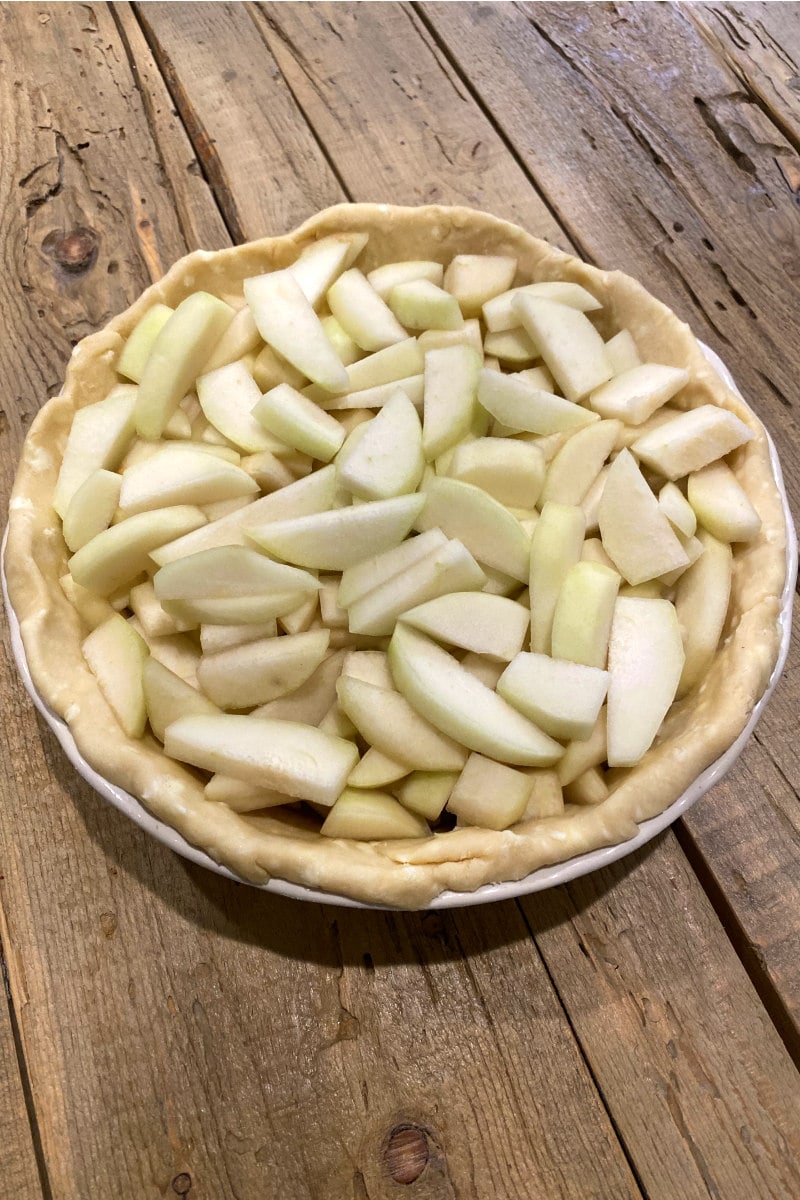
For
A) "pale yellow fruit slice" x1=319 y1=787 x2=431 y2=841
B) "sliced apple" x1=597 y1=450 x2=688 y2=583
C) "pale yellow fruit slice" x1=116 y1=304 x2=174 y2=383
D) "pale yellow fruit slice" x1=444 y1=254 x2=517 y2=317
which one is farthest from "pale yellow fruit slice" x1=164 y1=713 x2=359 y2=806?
"pale yellow fruit slice" x1=444 y1=254 x2=517 y2=317

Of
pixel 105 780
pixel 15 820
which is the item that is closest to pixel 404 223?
Result: pixel 105 780

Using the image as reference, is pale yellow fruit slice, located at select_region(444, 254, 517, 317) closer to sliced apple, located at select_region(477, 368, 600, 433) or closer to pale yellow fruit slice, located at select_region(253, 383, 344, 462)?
sliced apple, located at select_region(477, 368, 600, 433)

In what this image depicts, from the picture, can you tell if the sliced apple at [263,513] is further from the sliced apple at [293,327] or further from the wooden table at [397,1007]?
the wooden table at [397,1007]

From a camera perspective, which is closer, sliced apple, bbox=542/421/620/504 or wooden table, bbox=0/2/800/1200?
wooden table, bbox=0/2/800/1200

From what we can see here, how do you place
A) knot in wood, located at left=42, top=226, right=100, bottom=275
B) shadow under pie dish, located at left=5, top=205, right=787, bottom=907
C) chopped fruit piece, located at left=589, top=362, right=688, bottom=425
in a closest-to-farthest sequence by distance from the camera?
1. shadow under pie dish, located at left=5, top=205, right=787, bottom=907
2. chopped fruit piece, located at left=589, top=362, right=688, bottom=425
3. knot in wood, located at left=42, top=226, right=100, bottom=275

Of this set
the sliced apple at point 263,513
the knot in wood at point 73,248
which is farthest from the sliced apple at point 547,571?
the knot in wood at point 73,248

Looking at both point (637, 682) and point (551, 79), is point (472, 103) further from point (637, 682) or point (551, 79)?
point (637, 682)

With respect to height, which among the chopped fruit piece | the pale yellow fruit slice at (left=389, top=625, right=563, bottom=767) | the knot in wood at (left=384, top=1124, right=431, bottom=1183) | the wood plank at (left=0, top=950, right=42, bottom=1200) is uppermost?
the chopped fruit piece
